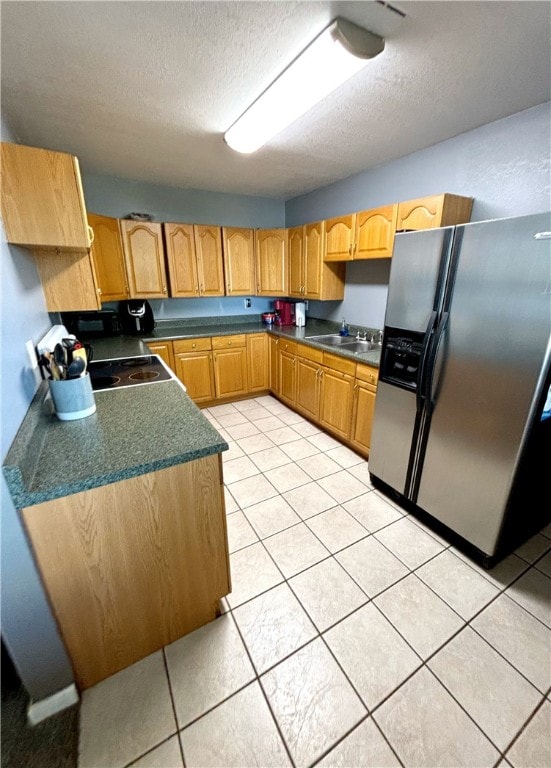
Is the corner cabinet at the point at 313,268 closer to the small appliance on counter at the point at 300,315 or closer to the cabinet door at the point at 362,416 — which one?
the small appliance on counter at the point at 300,315

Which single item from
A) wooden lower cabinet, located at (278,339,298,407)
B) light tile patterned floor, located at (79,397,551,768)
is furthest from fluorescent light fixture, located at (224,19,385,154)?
light tile patterned floor, located at (79,397,551,768)

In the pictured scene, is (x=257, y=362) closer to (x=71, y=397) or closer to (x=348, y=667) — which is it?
(x=71, y=397)

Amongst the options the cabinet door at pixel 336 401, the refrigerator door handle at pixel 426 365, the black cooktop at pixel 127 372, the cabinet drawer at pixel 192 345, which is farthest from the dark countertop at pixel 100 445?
the cabinet drawer at pixel 192 345

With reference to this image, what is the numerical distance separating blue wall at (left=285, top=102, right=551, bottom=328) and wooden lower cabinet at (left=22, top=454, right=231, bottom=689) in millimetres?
2399

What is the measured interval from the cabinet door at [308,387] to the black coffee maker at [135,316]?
1730 mm

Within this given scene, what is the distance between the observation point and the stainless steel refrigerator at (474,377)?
1.36 meters

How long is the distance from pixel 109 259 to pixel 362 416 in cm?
280

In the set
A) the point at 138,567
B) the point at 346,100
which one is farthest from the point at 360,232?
the point at 138,567

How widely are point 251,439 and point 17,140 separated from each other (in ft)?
9.47

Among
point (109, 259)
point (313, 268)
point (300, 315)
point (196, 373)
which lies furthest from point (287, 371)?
point (109, 259)

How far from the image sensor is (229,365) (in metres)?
3.69

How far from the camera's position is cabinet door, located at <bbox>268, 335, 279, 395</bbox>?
12.3 feet

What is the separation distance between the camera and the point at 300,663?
1279 millimetres

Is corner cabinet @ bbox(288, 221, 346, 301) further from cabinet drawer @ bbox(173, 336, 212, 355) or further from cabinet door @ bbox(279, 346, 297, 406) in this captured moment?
cabinet drawer @ bbox(173, 336, 212, 355)
